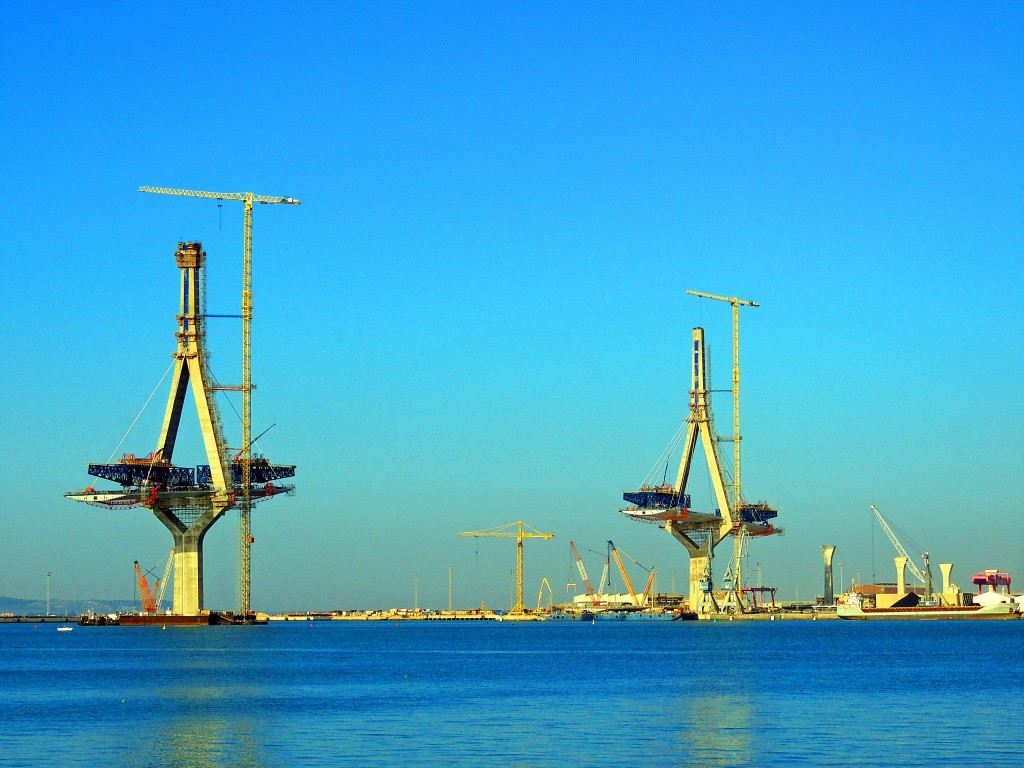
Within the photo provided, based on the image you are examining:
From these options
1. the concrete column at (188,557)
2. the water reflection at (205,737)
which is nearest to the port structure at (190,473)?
the concrete column at (188,557)

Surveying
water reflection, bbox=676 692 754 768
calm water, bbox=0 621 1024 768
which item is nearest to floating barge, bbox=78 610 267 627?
calm water, bbox=0 621 1024 768

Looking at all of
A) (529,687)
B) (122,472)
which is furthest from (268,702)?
(122,472)

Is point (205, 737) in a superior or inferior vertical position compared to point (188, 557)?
inferior

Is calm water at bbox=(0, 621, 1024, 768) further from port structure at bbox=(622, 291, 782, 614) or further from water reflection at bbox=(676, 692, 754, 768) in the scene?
port structure at bbox=(622, 291, 782, 614)

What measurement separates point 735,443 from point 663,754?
154532 mm

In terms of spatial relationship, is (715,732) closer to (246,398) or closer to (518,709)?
(518,709)

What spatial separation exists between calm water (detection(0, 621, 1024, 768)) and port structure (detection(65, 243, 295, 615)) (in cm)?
3085

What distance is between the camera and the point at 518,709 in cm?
5688

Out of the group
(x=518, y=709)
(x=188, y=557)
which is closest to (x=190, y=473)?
(x=188, y=557)

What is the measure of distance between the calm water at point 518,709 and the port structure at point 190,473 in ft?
101

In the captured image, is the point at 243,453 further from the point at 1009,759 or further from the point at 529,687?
the point at 1009,759

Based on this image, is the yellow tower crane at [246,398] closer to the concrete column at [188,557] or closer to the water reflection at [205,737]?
the concrete column at [188,557]

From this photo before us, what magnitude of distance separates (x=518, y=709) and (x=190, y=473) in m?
85.5

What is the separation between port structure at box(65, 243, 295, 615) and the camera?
135 metres
